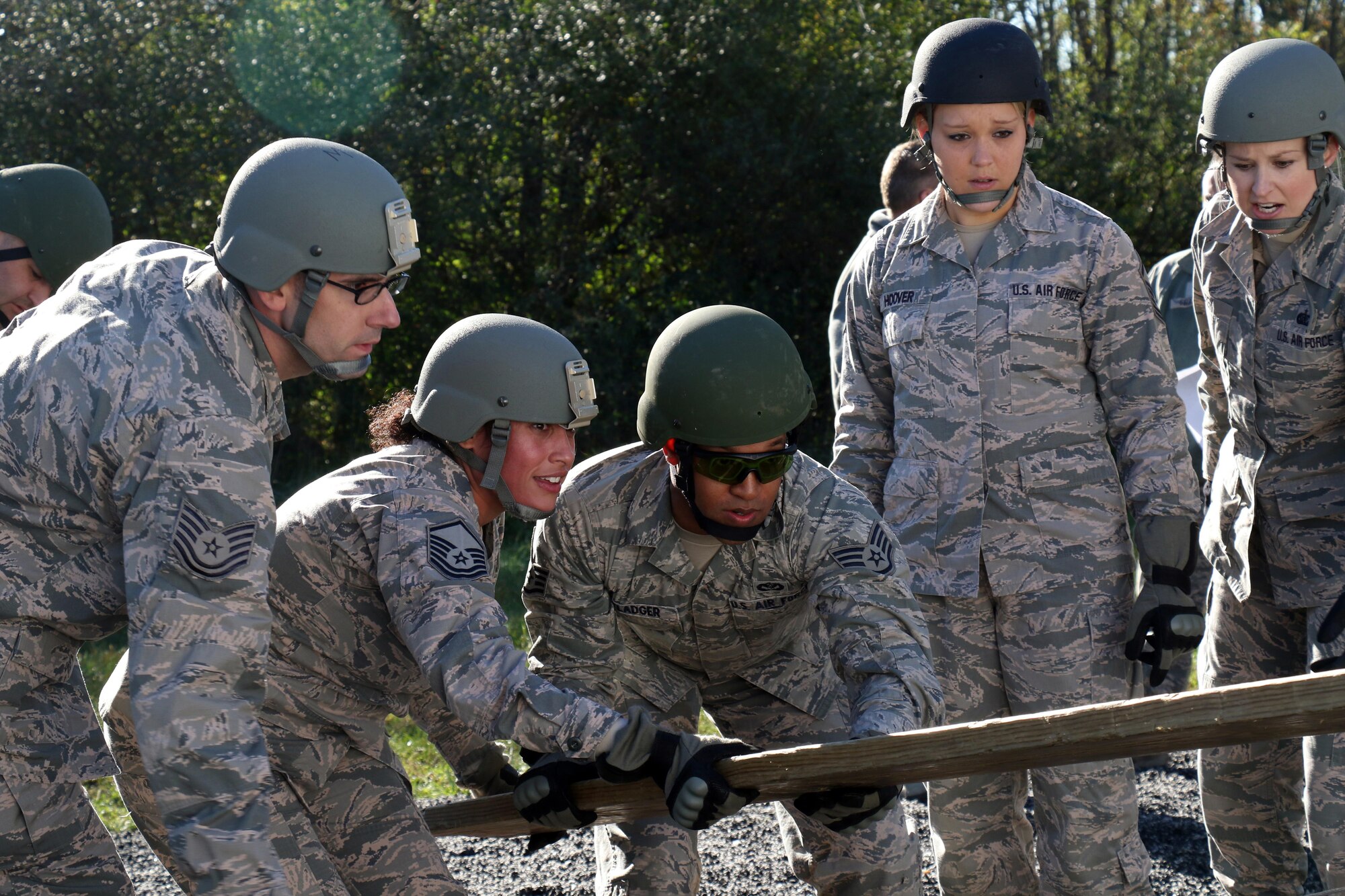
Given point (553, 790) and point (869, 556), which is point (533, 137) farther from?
point (553, 790)

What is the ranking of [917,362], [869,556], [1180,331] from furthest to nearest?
[1180,331] < [917,362] < [869,556]

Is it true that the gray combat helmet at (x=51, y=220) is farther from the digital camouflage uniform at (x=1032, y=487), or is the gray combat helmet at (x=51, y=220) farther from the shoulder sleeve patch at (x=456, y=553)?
the digital camouflage uniform at (x=1032, y=487)

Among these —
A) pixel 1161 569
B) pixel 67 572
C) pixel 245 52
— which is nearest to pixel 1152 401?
pixel 1161 569

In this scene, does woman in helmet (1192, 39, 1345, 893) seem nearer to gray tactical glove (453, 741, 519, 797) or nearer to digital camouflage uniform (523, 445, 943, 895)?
digital camouflage uniform (523, 445, 943, 895)

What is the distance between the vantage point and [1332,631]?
398cm

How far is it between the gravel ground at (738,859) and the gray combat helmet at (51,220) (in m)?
2.32

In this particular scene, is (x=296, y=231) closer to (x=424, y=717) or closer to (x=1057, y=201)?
(x=424, y=717)

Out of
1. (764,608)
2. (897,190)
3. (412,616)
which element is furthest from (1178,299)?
(412,616)

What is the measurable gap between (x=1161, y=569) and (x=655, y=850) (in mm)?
1573

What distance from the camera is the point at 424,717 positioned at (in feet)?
13.7

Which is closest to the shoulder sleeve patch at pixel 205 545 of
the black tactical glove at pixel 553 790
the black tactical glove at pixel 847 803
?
the black tactical glove at pixel 553 790

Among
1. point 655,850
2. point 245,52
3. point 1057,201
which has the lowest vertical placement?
point 655,850

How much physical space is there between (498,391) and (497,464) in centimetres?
18

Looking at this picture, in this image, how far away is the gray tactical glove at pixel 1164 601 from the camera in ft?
13.1
